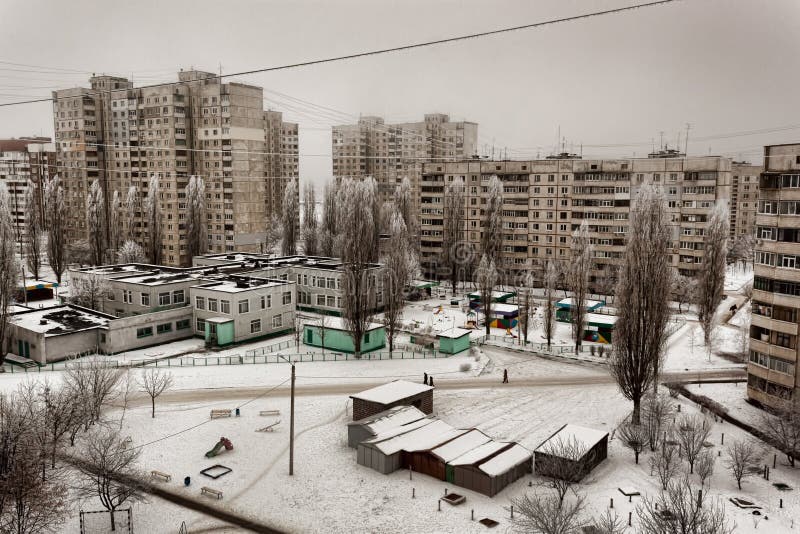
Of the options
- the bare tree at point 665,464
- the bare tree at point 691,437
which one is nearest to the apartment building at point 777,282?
the bare tree at point 691,437

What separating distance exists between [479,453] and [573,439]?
12.7 feet

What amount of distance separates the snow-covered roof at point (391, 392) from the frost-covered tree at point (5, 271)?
22.5 m

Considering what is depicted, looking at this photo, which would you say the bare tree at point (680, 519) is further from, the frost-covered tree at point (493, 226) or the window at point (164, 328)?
the frost-covered tree at point (493, 226)

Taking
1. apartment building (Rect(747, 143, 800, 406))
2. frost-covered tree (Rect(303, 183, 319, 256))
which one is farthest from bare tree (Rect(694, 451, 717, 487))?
frost-covered tree (Rect(303, 183, 319, 256))

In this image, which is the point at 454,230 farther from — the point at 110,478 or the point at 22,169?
the point at 22,169

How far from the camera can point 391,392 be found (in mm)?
28438

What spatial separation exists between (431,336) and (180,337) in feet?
58.4

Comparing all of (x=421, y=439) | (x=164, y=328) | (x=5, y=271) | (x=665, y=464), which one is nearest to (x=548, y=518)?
(x=665, y=464)

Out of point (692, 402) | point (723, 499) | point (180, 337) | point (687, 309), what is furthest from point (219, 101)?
point (723, 499)

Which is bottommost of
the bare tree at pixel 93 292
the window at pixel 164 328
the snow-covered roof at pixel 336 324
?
the window at pixel 164 328

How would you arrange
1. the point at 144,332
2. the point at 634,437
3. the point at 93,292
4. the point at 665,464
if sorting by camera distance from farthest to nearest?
the point at 93,292
the point at 144,332
the point at 634,437
the point at 665,464

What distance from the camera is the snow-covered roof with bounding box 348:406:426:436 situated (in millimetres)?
24875

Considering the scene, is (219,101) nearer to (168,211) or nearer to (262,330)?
(168,211)

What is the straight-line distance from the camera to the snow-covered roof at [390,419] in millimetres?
24875
